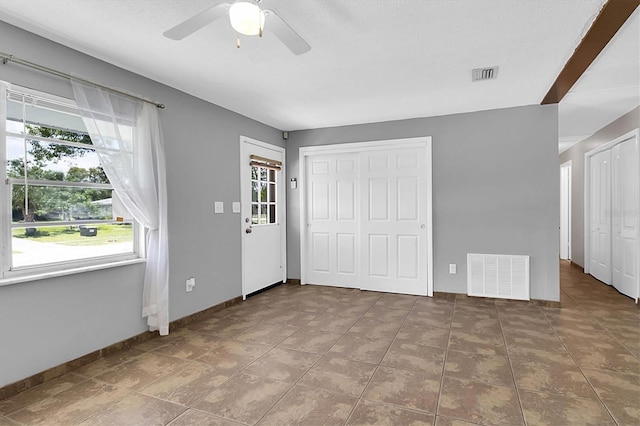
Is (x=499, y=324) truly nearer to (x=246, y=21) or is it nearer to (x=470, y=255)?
(x=470, y=255)

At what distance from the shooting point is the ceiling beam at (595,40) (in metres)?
2.06

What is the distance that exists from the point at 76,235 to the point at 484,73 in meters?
3.76

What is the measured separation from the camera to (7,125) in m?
2.30

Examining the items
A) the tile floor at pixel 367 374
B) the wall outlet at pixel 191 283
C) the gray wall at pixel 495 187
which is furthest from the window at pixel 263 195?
the gray wall at pixel 495 187

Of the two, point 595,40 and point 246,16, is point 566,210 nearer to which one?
point 595,40

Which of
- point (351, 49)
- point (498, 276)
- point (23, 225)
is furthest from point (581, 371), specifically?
point (23, 225)

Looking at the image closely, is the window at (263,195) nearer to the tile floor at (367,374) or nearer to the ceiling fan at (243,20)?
the tile floor at (367,374)

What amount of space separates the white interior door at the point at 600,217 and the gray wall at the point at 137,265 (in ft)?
16.8

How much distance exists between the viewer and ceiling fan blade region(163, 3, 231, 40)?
1.72 meters

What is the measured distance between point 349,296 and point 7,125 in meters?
3.87

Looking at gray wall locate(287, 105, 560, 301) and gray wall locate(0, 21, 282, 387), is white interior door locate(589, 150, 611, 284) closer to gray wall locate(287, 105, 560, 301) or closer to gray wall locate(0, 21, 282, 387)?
gray wall locate(287, 105, 560, 301)

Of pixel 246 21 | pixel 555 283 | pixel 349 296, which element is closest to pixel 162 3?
pixel 246 21

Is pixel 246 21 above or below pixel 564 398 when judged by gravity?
above

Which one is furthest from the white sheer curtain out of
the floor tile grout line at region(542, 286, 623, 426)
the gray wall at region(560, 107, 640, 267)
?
the gray wall at region(560, 107, 640, 267)
